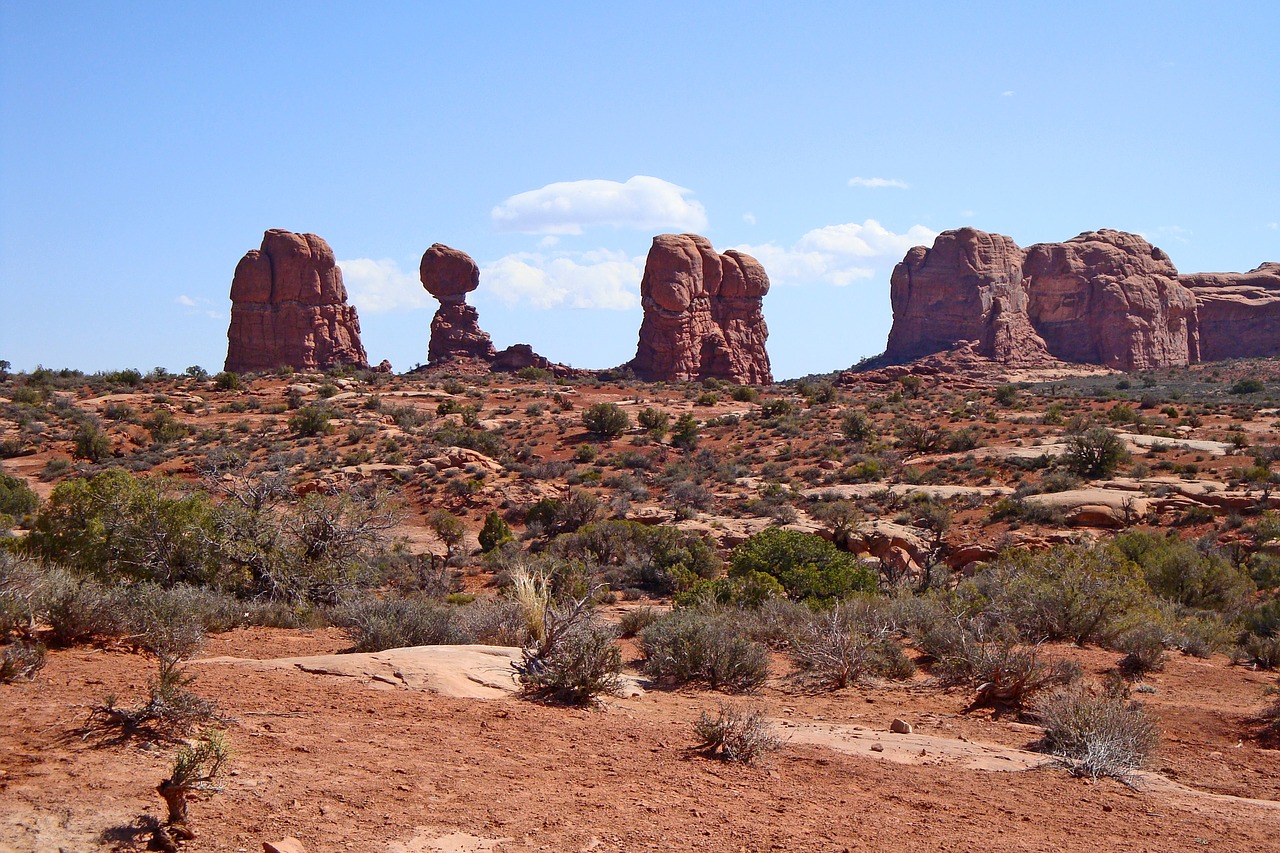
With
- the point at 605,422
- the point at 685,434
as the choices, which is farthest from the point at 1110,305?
the point at 605,422

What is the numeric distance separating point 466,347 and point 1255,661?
57.5m

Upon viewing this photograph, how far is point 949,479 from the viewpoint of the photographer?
2727 cm

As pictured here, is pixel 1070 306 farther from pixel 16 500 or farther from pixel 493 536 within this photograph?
pixel 16 500

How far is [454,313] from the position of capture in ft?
214

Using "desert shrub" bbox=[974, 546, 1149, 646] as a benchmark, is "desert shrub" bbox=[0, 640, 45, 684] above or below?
above

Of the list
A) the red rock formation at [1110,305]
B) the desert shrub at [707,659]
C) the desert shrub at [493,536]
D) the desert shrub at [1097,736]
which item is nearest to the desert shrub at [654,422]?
the desert shrub at [493,536]

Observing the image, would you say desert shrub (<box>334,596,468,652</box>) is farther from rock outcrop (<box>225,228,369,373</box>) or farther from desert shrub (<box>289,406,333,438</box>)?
rock outcrop (<box>225,228,369,373</box>)

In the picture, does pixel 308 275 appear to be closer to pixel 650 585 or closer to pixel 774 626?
pixel 650 585

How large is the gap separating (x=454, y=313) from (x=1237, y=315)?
227 feet

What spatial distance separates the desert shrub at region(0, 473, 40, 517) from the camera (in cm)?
2095

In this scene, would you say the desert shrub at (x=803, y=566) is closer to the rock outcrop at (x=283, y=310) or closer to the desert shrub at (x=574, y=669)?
the desert shrub at (x=574, y=669)

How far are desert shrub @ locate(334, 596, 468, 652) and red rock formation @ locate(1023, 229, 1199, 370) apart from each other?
79.6 m

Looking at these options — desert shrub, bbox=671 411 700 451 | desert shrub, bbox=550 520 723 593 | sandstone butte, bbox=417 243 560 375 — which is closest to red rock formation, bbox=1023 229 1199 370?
sandstone butte, bbox=417 243 560 375

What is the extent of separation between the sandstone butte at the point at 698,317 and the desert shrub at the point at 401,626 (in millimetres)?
52089
